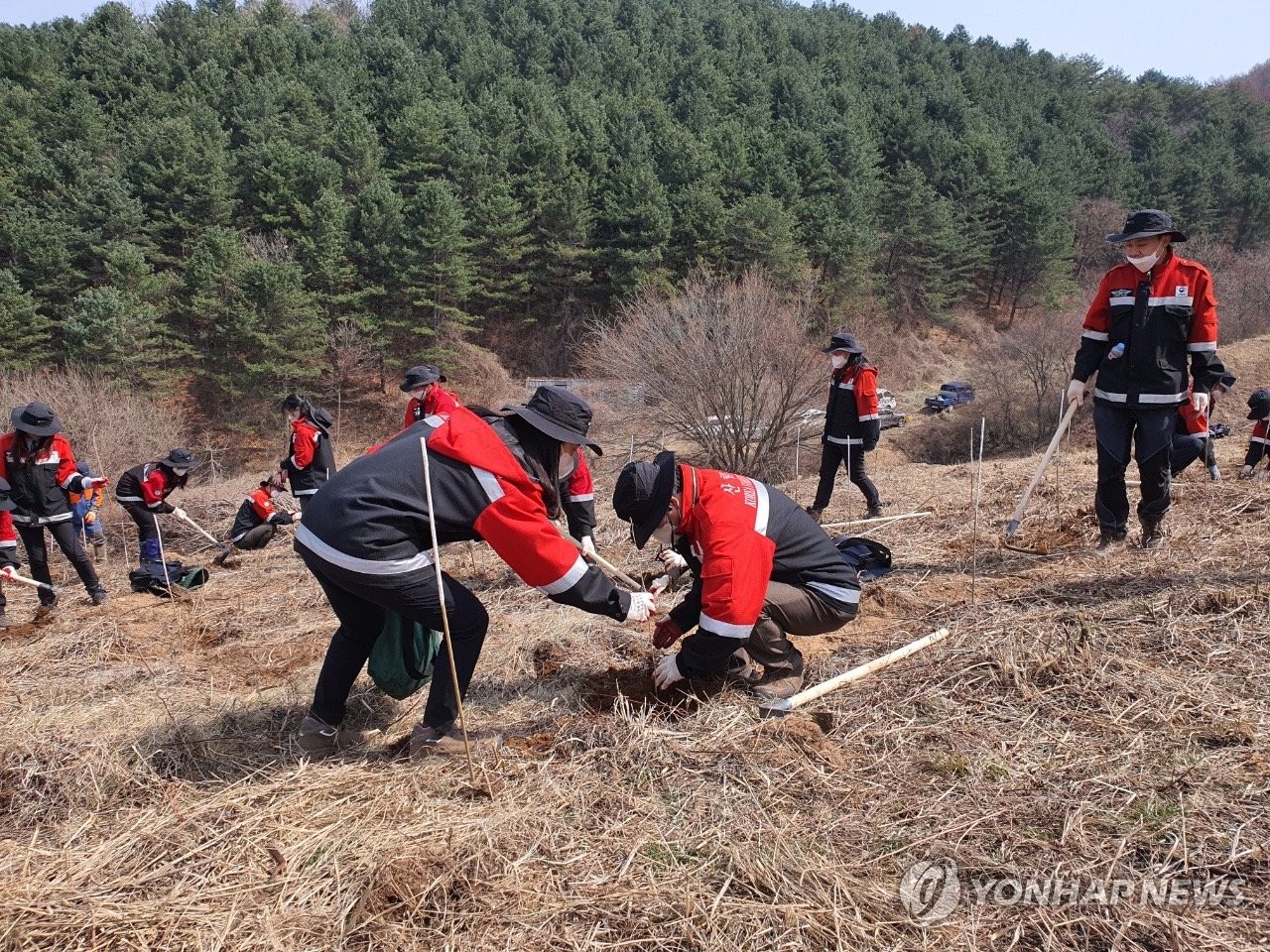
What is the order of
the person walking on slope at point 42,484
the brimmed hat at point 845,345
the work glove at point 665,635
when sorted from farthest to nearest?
1. the brimmed hat at point 845,345
2. the person walking on slope at point 42,484
3. the work glove at point 665,635

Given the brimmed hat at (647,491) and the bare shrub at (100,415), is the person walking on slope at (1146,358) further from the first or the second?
the bare shrub at (100,415)

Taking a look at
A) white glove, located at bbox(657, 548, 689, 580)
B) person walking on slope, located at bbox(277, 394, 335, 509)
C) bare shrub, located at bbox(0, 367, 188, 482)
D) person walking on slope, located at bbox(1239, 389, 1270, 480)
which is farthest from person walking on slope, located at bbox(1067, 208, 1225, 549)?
bare shrub, located at bbox(0, 367, 188, 482)

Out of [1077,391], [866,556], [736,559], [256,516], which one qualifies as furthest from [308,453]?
[1077,391]

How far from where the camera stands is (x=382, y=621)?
3834 millimetres

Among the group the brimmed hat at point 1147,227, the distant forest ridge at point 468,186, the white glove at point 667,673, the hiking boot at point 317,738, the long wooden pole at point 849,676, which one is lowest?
the hiking boot at point 317,738

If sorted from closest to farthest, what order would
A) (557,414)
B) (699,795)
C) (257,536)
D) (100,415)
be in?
(699,795) < (557,414) < (257,536) < (100,415)

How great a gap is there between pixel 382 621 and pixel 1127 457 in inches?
173

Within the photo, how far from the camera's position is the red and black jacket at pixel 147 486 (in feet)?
27.9

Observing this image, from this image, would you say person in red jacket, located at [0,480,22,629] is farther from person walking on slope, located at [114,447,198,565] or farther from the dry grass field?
the dry grass field

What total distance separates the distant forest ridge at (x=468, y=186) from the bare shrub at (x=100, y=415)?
1.16 metres

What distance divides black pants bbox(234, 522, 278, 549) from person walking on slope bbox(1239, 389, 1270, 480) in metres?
10.5

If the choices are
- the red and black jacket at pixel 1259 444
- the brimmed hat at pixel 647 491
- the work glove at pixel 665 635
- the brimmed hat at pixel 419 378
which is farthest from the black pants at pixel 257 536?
the red and black jacket at pixel 1259 444

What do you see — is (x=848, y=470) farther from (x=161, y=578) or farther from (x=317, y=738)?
(x=161, y=578)

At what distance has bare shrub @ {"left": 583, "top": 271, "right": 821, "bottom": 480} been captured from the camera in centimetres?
1975
